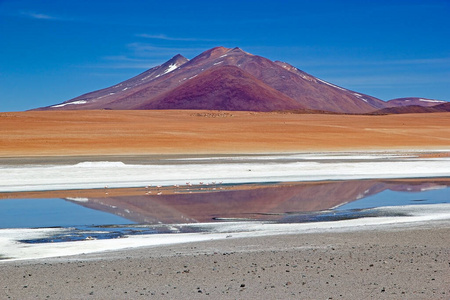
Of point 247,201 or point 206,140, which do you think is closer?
point 247,201

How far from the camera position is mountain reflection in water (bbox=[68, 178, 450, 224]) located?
53.6 feet

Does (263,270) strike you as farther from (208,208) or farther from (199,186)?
(199,186)

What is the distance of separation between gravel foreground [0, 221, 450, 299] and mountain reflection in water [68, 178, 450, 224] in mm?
4892

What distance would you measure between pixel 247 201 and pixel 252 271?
10.5m

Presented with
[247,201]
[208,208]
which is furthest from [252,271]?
[247,201]

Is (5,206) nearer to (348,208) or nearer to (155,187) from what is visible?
(155,187)

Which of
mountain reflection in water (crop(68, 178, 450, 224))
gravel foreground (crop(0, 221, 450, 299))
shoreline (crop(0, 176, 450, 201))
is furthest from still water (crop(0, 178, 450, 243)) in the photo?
gravel foreground (crop(0, 221, 450, 299))

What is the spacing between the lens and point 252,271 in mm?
8719

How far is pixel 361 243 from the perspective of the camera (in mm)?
10961

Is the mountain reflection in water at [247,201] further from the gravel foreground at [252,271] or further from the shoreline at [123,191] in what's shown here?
the gravel foreground at [252,271]

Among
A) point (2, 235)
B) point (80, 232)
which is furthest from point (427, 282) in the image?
point (2, 235)

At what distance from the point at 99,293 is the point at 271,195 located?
44.7ft

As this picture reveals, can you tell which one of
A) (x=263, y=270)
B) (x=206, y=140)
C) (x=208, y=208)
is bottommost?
(x=263, y=270)

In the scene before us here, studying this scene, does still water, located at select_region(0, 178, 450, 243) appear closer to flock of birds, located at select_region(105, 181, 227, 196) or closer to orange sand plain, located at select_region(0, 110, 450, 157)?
flock of birds, located at select_region(105, 181, 227, 196)
